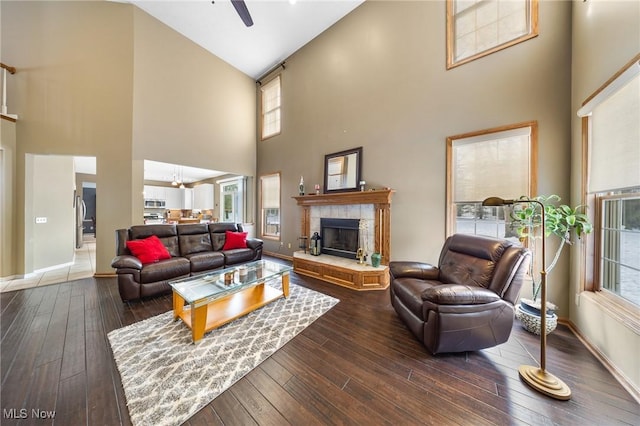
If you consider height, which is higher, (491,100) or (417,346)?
(491,100)

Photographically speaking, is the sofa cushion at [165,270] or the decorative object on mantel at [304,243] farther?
the decorative object on mantel at [304,243]

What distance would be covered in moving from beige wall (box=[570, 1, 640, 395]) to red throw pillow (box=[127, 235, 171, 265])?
204 inches

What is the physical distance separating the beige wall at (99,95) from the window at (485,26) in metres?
5.53

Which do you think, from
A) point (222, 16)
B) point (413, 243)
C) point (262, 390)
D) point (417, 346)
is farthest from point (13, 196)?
point (413, 243)

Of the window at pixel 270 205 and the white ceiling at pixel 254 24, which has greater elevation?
the white ceiling at pixel 254 24

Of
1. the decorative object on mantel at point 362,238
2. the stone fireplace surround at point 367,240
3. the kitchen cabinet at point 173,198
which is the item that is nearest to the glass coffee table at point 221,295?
the stone fireplace surround at point 367,240

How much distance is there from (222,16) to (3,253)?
598cm

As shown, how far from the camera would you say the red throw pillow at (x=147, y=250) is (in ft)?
10.6

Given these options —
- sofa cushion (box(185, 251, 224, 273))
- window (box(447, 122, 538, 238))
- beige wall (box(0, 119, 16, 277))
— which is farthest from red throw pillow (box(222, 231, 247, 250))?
window (box(447, 122, 538, 238))

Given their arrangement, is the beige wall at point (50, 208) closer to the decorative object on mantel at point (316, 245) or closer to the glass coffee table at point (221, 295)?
the glass coffee table at point (221, 295)

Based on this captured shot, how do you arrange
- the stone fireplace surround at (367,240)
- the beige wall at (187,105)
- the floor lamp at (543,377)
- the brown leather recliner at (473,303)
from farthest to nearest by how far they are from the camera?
1. the beige wall at (187,105)
2. the stone fireplace surround at (367,240)
3. the brown leather recliner at (473,303)
4. the floor lamp at (543,377)

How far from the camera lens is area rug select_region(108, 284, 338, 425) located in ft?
4.55

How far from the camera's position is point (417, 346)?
2002 mm

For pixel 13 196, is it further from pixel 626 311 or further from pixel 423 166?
pixel 626 311
